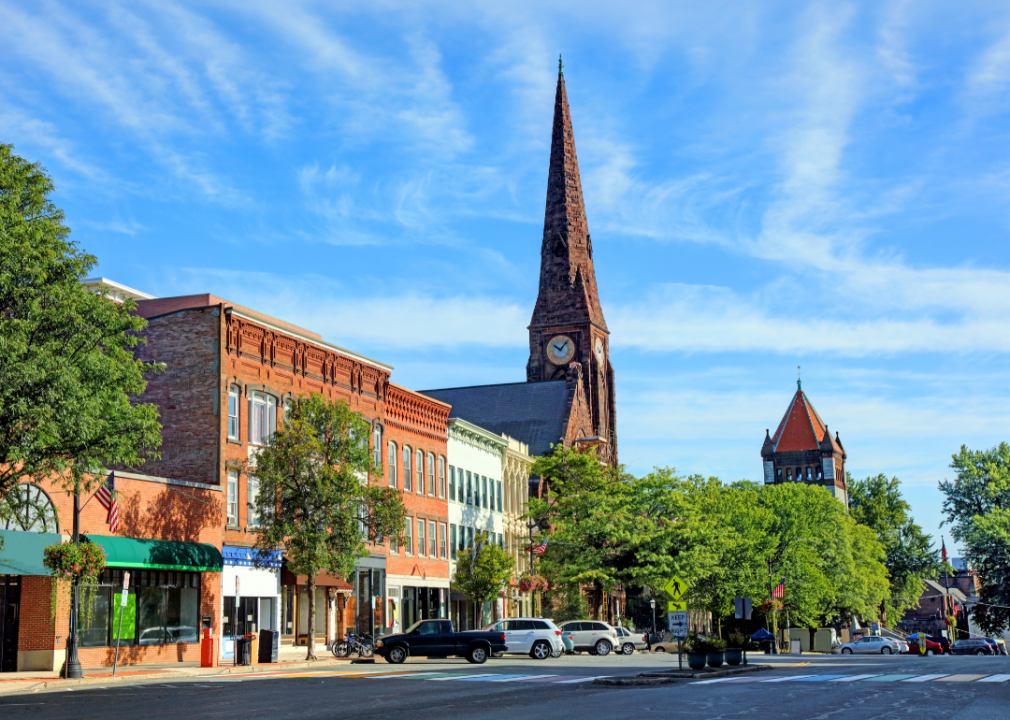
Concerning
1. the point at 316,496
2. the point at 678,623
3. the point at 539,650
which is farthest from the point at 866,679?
the point at 316,496

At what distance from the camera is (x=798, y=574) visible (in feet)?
263

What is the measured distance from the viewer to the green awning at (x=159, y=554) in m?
35.9

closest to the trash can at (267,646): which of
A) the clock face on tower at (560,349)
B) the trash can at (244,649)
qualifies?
the trash can at (244,649)

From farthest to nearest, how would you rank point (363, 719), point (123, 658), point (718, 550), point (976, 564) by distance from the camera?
point (976, 564) → point (718, 550) → point (123, 658) → point (363, 719)

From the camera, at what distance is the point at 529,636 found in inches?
1726

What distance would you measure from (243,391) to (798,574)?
49.6m

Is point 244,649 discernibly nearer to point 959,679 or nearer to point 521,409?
point 959,679

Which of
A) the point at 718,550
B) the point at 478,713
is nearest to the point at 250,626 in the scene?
the point at 478,713

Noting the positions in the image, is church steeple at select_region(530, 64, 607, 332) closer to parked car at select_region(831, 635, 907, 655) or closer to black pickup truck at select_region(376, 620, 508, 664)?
parked car at select_region(831, 635, 907, 655)

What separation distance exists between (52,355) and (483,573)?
114 ft

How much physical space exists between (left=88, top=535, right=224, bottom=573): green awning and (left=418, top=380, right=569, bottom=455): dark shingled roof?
4902 cm

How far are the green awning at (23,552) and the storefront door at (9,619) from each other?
140 cm

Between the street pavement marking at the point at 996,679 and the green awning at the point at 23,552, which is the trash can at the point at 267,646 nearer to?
the green awning at the point at 23,552

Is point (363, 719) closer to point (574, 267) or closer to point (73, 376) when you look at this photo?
point (73, 376)
